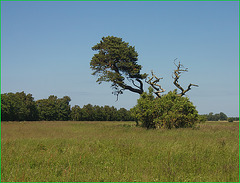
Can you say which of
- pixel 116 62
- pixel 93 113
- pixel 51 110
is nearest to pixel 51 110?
pixel 51 110

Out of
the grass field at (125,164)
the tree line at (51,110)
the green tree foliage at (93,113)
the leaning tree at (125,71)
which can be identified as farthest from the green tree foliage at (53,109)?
the grass field at (125,164)

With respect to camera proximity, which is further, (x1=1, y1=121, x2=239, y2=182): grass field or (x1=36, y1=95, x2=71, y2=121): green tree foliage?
(x1=36, y1=95, x2=71, y2=121): green tree foliage

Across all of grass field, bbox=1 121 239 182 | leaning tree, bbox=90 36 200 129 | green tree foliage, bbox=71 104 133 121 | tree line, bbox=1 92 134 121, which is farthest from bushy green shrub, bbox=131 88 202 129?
green tree foliage, bbox=71 104 133 121

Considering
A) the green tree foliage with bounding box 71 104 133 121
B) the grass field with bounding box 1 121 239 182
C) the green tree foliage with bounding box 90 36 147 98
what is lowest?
the grass field with bounding box 1 121 239 182

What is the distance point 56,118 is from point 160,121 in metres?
53.1

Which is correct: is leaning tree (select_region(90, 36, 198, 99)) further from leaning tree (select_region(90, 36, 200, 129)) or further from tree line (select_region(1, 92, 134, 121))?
tree line (select_region(1, 92, 134, 121))

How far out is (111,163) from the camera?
8.88 metres

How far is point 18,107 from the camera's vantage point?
2458 inches

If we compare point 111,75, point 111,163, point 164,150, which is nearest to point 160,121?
point 111,75

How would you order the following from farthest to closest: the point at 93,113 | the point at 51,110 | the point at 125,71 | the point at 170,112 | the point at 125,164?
the point at 93,113, the point at 51,110, the point at 125,71, the point at 170,112, the point at 125,164

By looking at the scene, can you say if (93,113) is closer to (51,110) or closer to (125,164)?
(51,110)

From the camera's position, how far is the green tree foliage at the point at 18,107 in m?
58.6

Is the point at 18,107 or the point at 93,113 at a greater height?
the point at 18,107

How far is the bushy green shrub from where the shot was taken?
24.5 metres
